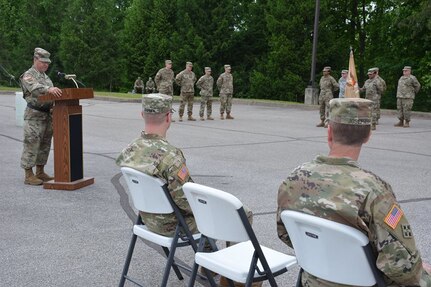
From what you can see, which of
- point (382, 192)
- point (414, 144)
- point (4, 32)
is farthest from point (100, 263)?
point (4, 32)

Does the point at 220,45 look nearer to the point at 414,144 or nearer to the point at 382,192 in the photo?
the point at 414,144

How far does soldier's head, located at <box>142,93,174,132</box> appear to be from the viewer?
164 inches

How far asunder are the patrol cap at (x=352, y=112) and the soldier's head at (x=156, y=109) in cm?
164

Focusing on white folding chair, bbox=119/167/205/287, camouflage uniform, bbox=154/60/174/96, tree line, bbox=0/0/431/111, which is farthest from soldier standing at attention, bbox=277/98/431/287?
tree line, bbox=0/0/431/111

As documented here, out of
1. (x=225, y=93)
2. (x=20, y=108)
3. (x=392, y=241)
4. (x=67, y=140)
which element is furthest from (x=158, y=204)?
(x=225, y=93)

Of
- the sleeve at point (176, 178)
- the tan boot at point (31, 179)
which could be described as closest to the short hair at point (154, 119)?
the sleeve at point (176, 178)

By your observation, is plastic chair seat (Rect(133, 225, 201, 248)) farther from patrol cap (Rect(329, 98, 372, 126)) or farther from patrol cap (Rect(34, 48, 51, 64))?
patrol cap (Rect(34, 48, 51, 64))

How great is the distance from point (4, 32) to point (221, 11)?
26.3 metres

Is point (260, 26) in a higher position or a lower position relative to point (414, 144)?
higher

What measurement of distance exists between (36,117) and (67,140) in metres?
0.66

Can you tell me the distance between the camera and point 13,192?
7531 millimetres

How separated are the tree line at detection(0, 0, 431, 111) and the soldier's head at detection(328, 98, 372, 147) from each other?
26.1 m

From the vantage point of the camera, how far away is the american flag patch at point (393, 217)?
254cm

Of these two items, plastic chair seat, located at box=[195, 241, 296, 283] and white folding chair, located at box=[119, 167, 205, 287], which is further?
white folding chair, located at box=[119, 167, 205, 287]
